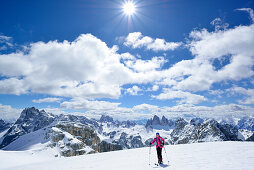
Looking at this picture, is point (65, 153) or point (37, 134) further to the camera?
point (37, 134)

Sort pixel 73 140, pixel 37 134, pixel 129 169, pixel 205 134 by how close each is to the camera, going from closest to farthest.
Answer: pixel 129 169
pixel 73 140
pixel 37 134
pixel 205 134

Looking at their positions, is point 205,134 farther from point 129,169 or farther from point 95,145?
point 129,169

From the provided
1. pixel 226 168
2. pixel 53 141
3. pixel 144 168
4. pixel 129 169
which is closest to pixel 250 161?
pixel 226 168

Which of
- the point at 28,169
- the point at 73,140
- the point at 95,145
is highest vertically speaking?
the point at 28,169

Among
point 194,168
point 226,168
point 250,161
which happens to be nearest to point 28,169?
point 194,168

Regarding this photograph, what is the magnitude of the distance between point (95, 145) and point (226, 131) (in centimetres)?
13733

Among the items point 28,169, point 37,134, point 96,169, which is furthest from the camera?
point 37,134

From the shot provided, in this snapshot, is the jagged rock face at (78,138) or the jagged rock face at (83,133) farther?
the jagged rock face at (83,133)

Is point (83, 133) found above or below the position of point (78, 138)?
above

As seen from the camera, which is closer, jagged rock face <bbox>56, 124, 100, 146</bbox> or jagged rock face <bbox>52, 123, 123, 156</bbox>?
jagged rock face <bbox>52, 123, 123, 156</bbox>

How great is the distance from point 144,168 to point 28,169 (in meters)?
13.1

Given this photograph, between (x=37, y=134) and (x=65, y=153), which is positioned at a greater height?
(x=37, y=134)

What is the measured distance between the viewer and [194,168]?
491 inches

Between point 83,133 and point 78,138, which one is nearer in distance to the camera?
point 78,138
